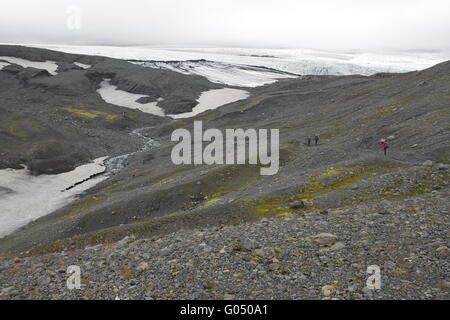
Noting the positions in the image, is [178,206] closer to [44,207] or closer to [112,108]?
[44,207]

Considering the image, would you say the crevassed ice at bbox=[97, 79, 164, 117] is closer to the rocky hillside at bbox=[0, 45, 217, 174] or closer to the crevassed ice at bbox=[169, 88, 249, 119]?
the rocky hillside at bbox=[0, 45, 217, 174]

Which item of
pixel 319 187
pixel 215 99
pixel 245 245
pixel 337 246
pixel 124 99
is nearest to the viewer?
pixel 337 246

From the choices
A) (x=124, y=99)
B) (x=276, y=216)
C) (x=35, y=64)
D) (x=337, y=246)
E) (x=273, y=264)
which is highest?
(x=35, y=64)

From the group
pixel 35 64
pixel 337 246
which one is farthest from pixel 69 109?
pixel 337 246

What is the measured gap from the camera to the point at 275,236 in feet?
64.6

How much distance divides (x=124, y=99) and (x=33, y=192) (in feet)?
316

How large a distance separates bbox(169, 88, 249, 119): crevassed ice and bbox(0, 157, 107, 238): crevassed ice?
65393mm

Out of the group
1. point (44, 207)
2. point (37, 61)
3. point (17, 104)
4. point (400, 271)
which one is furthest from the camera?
point (37, 61)

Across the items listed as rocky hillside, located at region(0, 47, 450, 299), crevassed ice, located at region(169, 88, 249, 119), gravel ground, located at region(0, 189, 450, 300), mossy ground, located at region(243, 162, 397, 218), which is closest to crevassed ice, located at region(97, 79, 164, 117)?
crevassed ice, located at region(169, 88, 249, 119)

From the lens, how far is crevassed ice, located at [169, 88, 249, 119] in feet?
453

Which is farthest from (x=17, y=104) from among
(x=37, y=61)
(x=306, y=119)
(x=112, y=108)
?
(x=306, y=119)

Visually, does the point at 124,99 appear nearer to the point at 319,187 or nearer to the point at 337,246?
the point at 319,187

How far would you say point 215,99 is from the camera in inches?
5910

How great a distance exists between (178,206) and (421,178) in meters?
22.3
